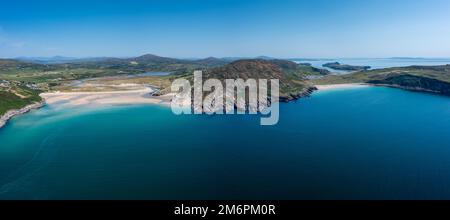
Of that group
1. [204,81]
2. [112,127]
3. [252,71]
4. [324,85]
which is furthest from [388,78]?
[112,127]

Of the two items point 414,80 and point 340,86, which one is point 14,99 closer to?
point 340,86

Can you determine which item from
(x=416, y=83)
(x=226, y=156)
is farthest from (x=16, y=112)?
(x=416, y=83)

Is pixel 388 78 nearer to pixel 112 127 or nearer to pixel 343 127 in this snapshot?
pixel 343 127

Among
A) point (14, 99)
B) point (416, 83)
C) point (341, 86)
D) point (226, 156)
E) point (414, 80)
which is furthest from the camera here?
point (341, 86)

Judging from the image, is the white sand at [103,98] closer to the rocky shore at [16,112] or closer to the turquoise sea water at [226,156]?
the rocky shore at [16,112]

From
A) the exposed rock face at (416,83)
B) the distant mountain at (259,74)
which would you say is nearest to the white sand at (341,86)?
the exposed rock face at (416,83)
